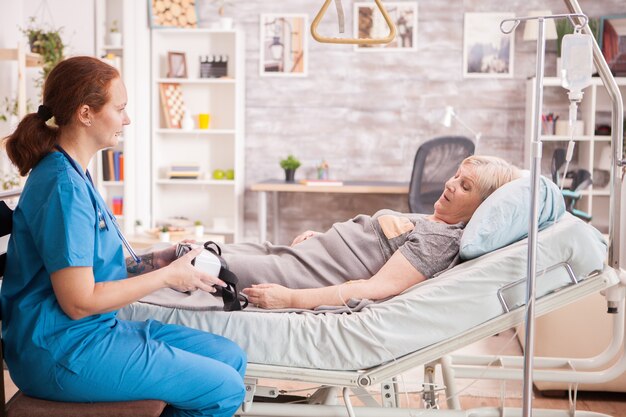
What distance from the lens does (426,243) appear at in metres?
2.19

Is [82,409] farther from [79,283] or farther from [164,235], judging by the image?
[164,235]

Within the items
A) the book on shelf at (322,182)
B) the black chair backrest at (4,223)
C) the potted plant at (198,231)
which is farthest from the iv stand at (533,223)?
the potted plant at (198,231)

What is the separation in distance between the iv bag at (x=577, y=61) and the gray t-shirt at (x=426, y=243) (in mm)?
564

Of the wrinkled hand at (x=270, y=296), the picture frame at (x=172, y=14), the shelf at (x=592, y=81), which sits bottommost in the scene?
the wrinkled hand at (x=270, y=296)

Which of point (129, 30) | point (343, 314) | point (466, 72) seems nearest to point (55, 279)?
point (343, 314)

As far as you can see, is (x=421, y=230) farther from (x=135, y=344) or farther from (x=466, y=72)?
(x=466, y=72)

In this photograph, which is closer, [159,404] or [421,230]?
[159,404]

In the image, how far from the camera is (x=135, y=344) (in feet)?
5.67

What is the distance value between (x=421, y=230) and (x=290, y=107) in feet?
11.4

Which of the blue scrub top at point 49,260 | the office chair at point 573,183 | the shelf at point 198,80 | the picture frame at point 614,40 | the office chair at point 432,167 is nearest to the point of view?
the blue scrub top at point 49,260

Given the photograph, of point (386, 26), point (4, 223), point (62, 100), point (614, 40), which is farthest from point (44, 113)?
point (614, 40)

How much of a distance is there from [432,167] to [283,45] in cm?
156

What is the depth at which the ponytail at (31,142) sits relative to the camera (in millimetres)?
1730

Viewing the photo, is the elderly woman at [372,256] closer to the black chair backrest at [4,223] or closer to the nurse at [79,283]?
the nurse at [79,283]
